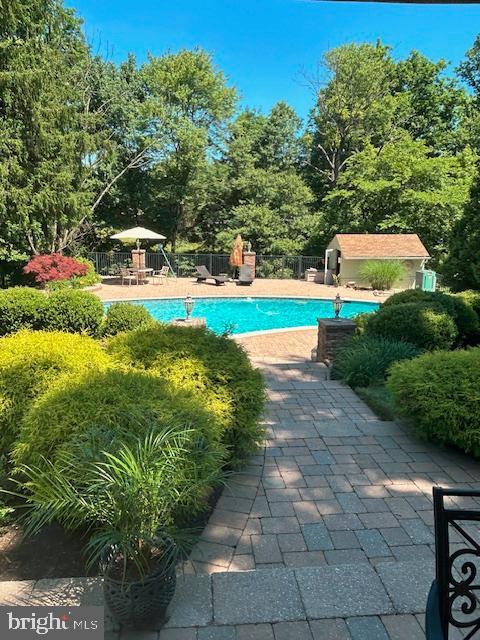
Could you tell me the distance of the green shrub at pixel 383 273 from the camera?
64.6 ft

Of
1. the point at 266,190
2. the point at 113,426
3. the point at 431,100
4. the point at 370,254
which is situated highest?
the point at 431,100

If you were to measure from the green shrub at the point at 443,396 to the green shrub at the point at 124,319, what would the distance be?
14.7 feet

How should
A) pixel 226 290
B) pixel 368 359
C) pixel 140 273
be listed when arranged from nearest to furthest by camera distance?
pixel 368 359, pixel 226 290, pixel 140 273

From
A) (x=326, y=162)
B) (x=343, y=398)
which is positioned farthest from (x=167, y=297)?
(x=326, y=162)

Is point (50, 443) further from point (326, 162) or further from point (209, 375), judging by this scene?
point (326, 162)

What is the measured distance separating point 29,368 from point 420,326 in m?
5.77

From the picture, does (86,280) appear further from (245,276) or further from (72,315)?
(72,315)

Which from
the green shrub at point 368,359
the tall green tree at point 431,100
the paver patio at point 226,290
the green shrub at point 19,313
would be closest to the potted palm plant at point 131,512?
the green shrub at point 368,359

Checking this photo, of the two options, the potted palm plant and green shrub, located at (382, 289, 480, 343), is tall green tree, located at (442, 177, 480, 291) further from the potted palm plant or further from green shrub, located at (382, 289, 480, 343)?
the potted palm plant

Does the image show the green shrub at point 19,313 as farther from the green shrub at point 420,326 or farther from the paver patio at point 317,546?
the green shrub at point 420,326

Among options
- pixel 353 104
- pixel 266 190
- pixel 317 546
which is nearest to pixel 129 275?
pixel 266 190

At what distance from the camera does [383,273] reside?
19.7 meters

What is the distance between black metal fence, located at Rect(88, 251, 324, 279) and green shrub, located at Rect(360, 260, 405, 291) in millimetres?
4176

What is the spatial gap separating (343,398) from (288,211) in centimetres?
2011
